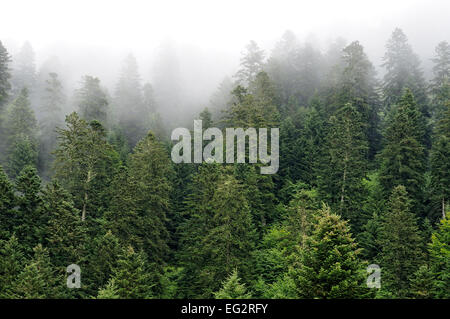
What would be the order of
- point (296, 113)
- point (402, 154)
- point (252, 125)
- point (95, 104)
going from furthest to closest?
point (296, 113) → point (95, 104) → point (252, 125) → point (402, 154)

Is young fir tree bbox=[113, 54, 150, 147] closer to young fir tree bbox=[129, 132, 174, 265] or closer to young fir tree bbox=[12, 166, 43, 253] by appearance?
young fir tree bbox=[129, 132, 174, 265]

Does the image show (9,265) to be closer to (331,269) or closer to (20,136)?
(331,269)

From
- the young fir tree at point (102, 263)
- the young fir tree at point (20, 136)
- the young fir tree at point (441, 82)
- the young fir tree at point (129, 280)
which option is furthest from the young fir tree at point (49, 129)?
the young fir tree at point (441, 82)

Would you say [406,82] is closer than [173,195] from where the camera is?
No

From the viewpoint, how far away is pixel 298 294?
66.5ft

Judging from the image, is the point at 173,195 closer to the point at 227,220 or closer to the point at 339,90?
the point at 227,220

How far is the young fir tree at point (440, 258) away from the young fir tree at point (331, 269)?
6972mm

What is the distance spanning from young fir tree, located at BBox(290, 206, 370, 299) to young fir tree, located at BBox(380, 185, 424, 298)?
737cm

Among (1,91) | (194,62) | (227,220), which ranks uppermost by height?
(194,62)

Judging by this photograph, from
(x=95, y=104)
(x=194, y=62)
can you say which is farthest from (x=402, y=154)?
(x=194, y=62)

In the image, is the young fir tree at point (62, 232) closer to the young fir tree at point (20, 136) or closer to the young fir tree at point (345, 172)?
the young fir tree at point (20, 136)

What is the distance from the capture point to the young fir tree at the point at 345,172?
36812 millimetres

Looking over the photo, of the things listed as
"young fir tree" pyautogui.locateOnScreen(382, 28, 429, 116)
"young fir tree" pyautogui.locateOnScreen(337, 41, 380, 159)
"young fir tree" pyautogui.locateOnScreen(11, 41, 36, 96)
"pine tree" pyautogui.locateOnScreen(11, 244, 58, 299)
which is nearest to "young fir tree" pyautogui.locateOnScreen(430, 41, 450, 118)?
"young fir tree" pyautogui.locateOnScreen(382, 28, 429, 116)
